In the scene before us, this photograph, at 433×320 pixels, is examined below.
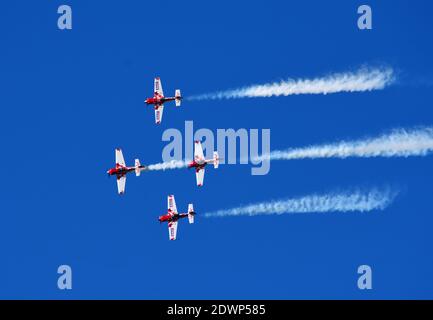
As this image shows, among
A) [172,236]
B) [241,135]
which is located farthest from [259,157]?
[172,236]

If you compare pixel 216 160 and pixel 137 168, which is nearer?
pixel 216 160

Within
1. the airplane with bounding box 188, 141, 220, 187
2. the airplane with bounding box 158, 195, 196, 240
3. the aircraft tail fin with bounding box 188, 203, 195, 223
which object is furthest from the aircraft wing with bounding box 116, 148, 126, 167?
the aircraft tail fin with bounding box 188, 203, 195, 223

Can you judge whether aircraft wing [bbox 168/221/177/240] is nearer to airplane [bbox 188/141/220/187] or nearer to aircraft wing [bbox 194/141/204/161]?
airplane [bbox 188/141/220/187]

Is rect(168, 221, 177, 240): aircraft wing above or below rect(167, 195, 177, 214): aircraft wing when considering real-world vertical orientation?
below

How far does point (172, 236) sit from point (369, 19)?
50.6 feet

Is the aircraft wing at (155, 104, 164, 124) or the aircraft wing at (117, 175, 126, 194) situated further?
the aircraft wing at (155, 104, 164, 124)

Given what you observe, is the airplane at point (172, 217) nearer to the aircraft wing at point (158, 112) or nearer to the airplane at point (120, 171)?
the airplane at point (120, 171)

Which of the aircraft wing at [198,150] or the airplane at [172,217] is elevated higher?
the aircraft wing at [198,150]

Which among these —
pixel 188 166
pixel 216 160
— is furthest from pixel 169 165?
pixel 216 160

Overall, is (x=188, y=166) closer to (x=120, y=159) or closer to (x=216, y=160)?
(x=216, y=160)

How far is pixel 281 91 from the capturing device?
231ft

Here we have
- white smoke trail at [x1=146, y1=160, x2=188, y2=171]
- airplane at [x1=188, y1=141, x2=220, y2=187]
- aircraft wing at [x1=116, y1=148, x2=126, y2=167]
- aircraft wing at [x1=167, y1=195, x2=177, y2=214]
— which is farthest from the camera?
aircraft wing at [x1=116, y1=148, x2=126, y2=167]

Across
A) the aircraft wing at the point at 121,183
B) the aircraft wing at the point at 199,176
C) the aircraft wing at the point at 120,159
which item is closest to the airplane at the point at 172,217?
the aircraft wing at the point at 199,176
